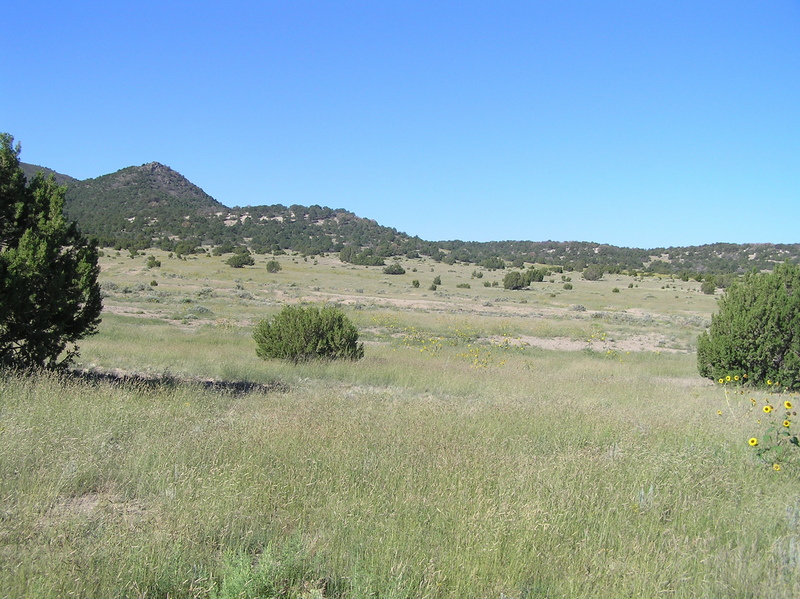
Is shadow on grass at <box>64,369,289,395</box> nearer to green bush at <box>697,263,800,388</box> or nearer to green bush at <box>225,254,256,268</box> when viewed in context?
green bush at <box>697,263,800,388</box>

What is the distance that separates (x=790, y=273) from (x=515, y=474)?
452 inches

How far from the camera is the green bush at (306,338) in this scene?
14.3 meters

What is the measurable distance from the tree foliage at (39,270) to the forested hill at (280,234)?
60507mm

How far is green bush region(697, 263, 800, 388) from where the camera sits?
11664mm

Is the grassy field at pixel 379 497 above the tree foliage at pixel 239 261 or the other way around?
the other way around

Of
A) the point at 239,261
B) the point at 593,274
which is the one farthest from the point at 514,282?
the point at 239,261

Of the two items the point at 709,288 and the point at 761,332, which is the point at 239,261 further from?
the point at 761,332

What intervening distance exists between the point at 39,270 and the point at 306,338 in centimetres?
751

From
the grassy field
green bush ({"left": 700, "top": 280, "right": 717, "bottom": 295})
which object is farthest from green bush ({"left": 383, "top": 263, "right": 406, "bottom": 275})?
the grassy field

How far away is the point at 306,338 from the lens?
14.6 metres

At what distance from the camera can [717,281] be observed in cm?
5294

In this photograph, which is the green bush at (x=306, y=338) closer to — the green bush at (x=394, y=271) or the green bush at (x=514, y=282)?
the green bush at (x=514, y=282)

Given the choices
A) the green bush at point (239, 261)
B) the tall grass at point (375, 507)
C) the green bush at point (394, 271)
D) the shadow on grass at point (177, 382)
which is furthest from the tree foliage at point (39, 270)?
the green bush at point (394, 271)

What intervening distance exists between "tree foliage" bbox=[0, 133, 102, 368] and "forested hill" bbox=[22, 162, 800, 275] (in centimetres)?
Result: 6051
